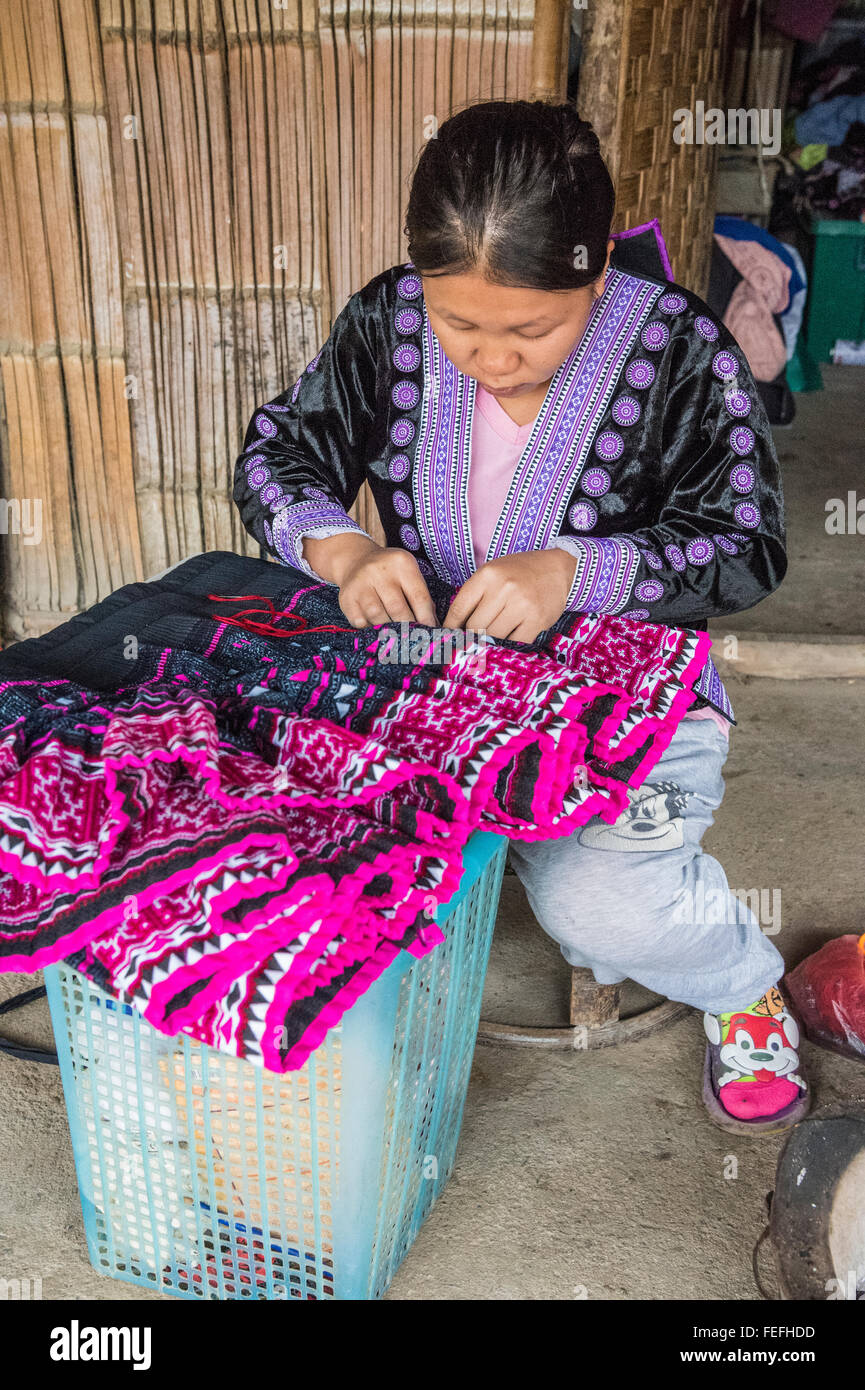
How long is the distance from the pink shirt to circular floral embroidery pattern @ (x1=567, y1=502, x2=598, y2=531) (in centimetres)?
9

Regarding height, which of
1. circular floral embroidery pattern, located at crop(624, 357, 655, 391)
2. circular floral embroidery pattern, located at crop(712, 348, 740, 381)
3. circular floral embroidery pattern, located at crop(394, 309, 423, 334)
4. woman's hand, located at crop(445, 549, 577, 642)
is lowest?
woman's hand, located at crop(445, 549, 577, 642)

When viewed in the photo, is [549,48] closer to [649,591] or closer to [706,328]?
[706,328]

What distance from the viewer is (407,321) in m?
1.63

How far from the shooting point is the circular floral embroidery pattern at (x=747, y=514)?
149 centimetres

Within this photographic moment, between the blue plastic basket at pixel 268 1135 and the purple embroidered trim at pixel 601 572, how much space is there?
12.4 inches

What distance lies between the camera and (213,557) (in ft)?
5.71

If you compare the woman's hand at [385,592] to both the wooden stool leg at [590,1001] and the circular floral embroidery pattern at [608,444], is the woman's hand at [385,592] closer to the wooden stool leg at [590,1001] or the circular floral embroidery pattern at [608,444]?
the circular floral embroidery pattern at [608,444]

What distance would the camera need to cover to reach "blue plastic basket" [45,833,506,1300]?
1188 mm

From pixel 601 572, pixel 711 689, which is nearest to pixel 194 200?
pixel 601 572

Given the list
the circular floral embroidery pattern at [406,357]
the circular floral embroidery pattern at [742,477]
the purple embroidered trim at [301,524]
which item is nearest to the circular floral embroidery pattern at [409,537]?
the purple embroidered trim at [301,524]

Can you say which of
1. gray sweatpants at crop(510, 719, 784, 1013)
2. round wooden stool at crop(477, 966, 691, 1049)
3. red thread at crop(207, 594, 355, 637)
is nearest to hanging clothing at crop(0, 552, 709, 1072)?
red thread at crop(207, 594, 355, 637)

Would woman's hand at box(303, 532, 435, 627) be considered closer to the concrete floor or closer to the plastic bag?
the concrete floor
